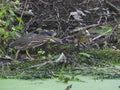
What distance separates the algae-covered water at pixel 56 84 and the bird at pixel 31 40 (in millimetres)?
1004

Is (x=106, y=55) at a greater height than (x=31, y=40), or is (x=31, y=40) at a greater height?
(x=31, y=40)

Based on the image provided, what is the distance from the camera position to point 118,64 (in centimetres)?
525

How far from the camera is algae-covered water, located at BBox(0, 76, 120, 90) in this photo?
4184mm

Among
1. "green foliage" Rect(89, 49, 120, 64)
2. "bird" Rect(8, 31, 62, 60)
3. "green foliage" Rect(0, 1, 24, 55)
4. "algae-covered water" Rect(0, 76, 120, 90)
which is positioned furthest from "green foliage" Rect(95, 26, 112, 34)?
"algae-covered water" Rect(0, 76, 120, 90)

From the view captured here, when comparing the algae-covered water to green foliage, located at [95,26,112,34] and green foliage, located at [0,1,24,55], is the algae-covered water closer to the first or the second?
green foliage, located at [0,1,24,55]

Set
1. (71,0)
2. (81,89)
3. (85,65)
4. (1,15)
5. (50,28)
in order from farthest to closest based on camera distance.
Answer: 1. (71,0)
2. (50,28)
3. (1,15)
4. (85,65)
5. (81,89)

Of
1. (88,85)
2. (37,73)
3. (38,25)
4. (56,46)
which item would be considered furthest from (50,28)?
(88,85)

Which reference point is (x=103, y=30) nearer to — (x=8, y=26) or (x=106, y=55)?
(x=106, y=55)

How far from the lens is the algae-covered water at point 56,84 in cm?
418

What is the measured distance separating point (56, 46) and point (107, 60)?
0.59m

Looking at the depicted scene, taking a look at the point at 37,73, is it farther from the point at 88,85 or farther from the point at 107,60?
the point at 107,60

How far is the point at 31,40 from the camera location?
5516 millimetres

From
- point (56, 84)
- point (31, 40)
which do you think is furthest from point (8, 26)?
point (56, 84)

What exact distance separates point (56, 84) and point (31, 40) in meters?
1.29
